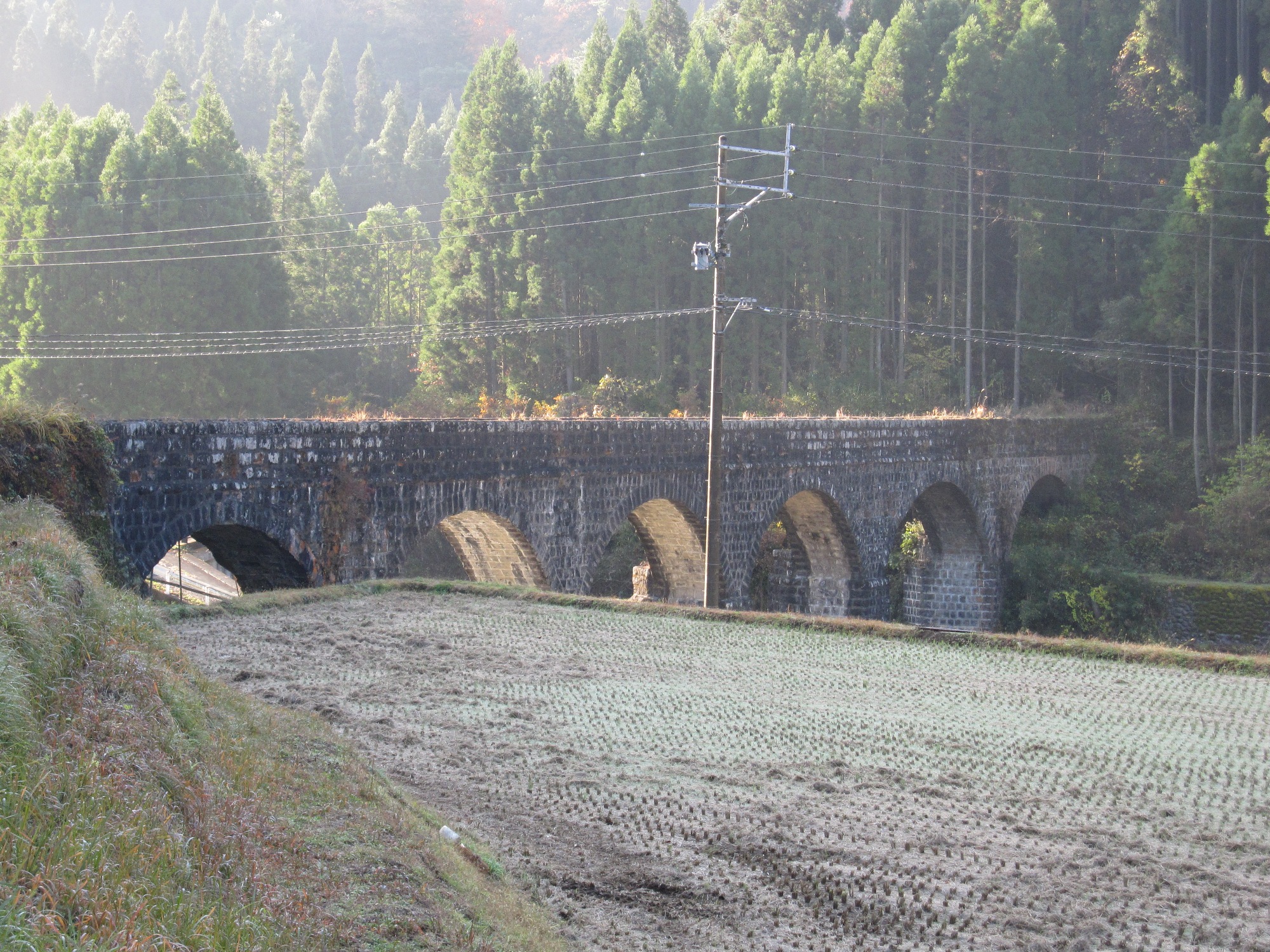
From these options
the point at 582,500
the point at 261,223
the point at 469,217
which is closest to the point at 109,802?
the point at 582,500

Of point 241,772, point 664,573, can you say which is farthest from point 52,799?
point 664,573

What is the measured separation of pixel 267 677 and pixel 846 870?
3.88 metres

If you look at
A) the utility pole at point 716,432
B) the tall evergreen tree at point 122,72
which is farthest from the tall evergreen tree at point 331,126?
the utility pole at point 716,432

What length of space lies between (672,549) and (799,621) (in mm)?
7621

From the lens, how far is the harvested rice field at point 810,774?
4379 millimetres

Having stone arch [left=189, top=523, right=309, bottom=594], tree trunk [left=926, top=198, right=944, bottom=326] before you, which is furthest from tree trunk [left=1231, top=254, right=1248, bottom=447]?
stone arch [left=189, top=523, right=309, bottom=594]

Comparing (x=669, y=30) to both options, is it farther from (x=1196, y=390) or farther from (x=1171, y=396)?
(x=1196, y=390)

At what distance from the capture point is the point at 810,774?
19.2 feet

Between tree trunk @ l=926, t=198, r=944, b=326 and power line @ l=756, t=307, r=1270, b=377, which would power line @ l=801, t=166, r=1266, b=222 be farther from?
power line @ l=756, t=307, r=1270, b=377

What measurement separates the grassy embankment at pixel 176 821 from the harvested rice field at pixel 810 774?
545 mm

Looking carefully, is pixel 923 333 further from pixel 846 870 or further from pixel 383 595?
pixel 846 870

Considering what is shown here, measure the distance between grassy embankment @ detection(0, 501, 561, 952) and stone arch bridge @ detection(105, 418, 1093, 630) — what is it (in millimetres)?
5176

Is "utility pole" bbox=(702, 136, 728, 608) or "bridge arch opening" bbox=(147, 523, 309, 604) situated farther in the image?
"utility pole" bbox=(702, 136, 728, 608)

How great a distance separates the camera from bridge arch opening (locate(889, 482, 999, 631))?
25.4 meters
